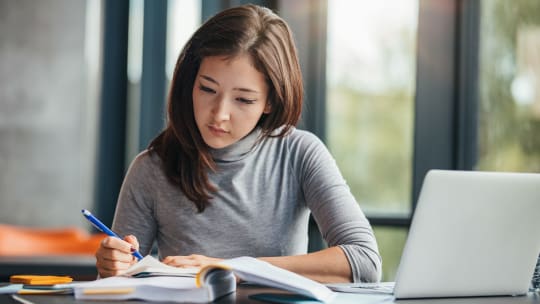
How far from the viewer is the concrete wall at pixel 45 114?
4449mm

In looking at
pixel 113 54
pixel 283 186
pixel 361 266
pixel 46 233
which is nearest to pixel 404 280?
pixel 361 266

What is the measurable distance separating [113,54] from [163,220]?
104 inches

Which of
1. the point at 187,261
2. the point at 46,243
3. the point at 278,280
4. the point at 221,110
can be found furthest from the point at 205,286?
the point at 46,243

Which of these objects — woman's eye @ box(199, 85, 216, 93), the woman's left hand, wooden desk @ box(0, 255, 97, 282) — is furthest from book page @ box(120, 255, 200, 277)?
wooden desk @ box(0, 255, 97, 282)

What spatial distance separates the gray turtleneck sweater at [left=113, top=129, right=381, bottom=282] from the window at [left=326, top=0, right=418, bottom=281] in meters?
1.45

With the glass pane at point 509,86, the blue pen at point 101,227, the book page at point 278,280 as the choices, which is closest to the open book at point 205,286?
the book page at point 278,280

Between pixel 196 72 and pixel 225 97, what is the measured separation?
155 mm

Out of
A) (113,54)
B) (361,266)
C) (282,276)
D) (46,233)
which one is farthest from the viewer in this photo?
(113,54)

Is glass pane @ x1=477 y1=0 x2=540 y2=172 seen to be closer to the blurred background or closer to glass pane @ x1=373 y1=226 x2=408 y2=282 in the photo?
the blurred background

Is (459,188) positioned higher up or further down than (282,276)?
higher up

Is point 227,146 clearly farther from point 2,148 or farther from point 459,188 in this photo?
point 2,148

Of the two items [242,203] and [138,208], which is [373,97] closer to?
[242,203]

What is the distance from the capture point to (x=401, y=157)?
3348 mm

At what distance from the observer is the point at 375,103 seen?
3428mm
